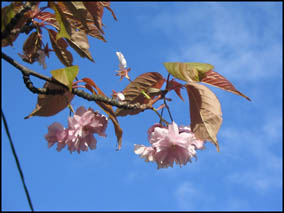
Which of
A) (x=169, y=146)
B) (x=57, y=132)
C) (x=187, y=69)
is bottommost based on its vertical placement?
(x=57, y=132)

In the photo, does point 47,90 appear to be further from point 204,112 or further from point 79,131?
point 204,112

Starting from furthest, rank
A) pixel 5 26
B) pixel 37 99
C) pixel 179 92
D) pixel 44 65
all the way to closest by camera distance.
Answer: pixel 44 65 → pixel 179 92 → pixel 37 99 → pixel 5 26

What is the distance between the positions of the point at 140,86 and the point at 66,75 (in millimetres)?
344

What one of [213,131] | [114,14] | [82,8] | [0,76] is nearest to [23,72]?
[0,76]

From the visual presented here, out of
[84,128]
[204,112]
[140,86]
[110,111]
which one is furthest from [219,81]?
[84,128]

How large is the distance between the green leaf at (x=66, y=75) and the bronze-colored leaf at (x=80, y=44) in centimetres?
37

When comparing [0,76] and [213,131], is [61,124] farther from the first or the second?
[213,131]

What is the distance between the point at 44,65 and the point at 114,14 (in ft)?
1.25

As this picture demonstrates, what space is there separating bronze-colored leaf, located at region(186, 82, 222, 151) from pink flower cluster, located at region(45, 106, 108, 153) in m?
0.30

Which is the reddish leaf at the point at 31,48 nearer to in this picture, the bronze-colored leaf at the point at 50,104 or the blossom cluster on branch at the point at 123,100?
the blossom cluster on branch at the point at 123,100

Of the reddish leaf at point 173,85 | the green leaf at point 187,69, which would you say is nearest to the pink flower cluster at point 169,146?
the reddish leaf at point 173,85

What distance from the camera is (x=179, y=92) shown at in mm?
1221

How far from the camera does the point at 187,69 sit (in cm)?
100

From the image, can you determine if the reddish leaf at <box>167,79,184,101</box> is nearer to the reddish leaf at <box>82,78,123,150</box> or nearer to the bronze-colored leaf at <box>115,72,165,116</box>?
the bronze-colored leaf at <box>115,72,165,116</box>
